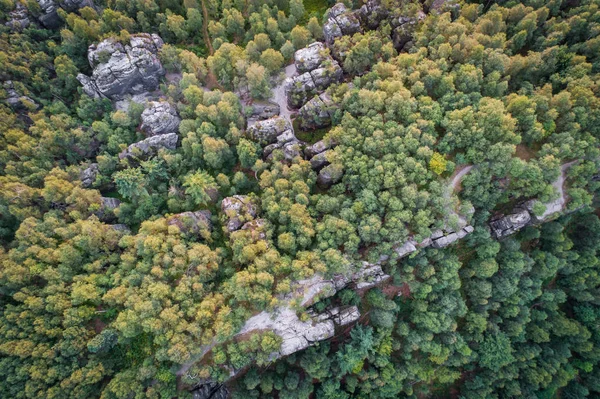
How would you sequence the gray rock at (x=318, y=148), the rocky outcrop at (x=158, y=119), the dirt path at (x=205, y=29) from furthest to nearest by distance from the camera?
the dirt path at (x=205, y=29) → the rocky outcrop at (x=158, y=119) → the gray rock at (x=318, y=148)

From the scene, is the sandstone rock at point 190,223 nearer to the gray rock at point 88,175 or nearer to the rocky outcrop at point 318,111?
the gray rock at point 88,175

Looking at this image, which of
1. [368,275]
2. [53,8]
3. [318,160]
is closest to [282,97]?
[318,160]

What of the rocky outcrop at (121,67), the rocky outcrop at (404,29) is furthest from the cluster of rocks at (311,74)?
the rocky outcrop at (121,67)

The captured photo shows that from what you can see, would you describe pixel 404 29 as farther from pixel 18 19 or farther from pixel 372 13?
pixel 18 19

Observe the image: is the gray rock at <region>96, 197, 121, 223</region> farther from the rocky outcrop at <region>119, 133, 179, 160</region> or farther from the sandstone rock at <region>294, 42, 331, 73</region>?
the sandstone rock at <region>294, 42, 331, 73</region>

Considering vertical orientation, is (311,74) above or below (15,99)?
below

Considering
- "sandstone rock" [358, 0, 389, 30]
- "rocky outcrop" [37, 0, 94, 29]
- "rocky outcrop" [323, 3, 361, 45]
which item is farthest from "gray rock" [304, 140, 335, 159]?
"rocky outcrop" [37, 0, 94, 29]

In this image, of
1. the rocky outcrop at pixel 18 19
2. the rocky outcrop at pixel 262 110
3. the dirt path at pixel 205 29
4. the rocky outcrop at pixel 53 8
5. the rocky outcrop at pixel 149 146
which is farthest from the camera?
the dirt path at pixel 205 29

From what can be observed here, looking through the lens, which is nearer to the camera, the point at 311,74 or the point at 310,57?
the point at 311,74
